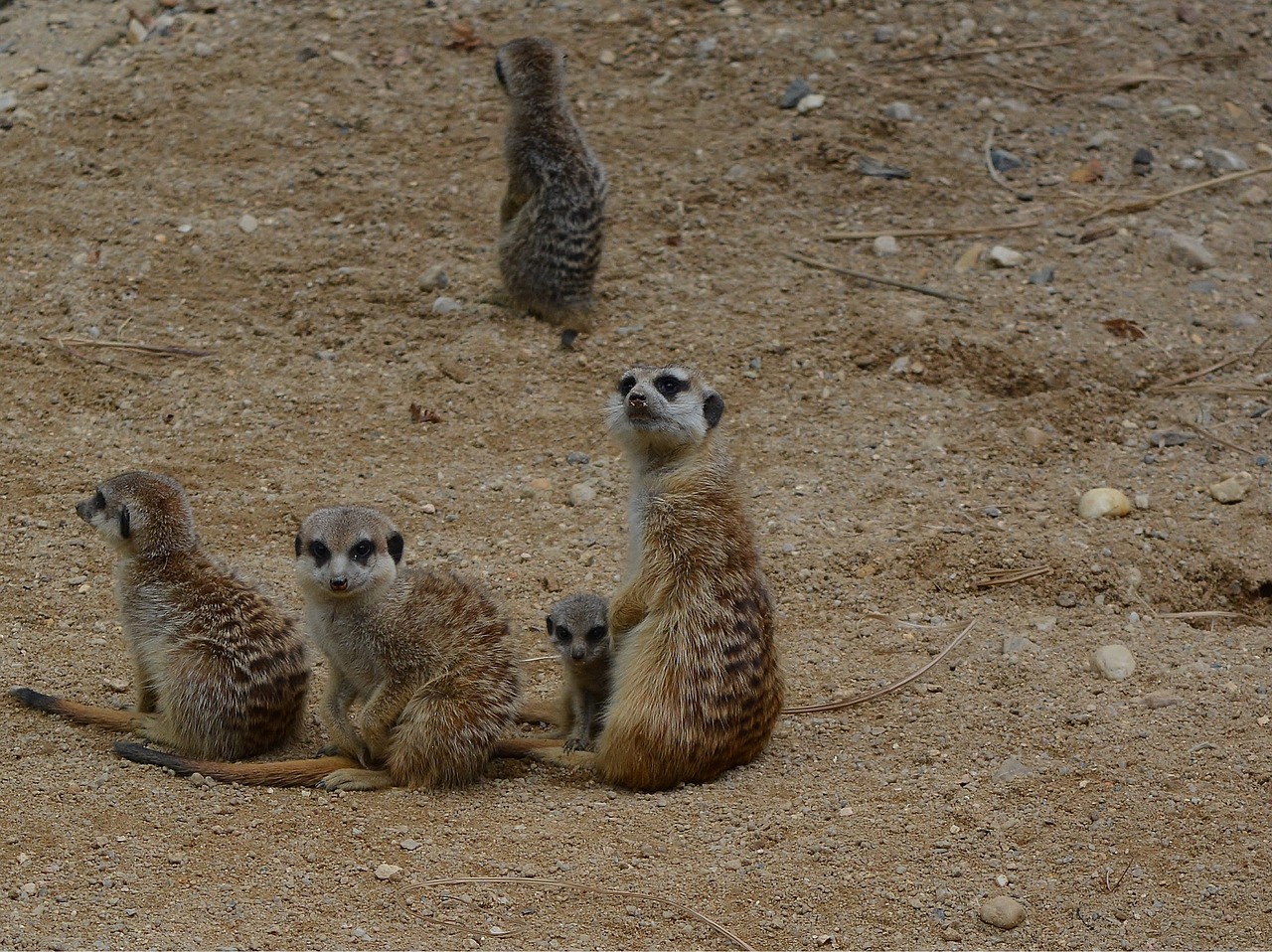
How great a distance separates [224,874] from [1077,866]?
1.72 meters

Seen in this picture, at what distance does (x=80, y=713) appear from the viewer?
3611 millimetres

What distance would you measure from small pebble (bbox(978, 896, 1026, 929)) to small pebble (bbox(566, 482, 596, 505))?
89.6 inches

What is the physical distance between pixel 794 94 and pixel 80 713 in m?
4.66

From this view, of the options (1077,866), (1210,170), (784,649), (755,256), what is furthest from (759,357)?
(1077,866)

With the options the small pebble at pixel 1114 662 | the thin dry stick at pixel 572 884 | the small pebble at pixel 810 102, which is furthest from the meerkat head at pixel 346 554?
the small pebble at pixel 810 102

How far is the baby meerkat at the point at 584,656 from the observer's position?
361cm

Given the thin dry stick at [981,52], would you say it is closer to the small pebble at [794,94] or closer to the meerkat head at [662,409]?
the small pebble at [794,94]

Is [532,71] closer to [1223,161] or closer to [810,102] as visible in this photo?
[810,102]

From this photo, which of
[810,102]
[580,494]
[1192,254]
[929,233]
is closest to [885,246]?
[929,233]

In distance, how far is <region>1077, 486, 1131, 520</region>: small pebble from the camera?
470 cm

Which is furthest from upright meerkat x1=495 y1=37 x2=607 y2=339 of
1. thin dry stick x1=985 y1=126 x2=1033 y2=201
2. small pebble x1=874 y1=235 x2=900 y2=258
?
thin dry stick x1=985 y1=126 x2=1033 y2=201

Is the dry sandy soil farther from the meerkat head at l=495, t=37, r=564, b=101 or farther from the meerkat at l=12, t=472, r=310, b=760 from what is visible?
the meerkat head at l=495, t=37, r=564, b=101

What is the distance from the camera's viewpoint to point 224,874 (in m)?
2.91

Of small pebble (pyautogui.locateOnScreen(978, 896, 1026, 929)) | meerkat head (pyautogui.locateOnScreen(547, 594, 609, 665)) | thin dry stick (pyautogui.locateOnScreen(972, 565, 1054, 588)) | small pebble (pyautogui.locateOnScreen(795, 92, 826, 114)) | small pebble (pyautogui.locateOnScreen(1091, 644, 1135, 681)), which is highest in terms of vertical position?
small pebble (pyautogui.locateOnScreen(978, 896, 1026, 929))
